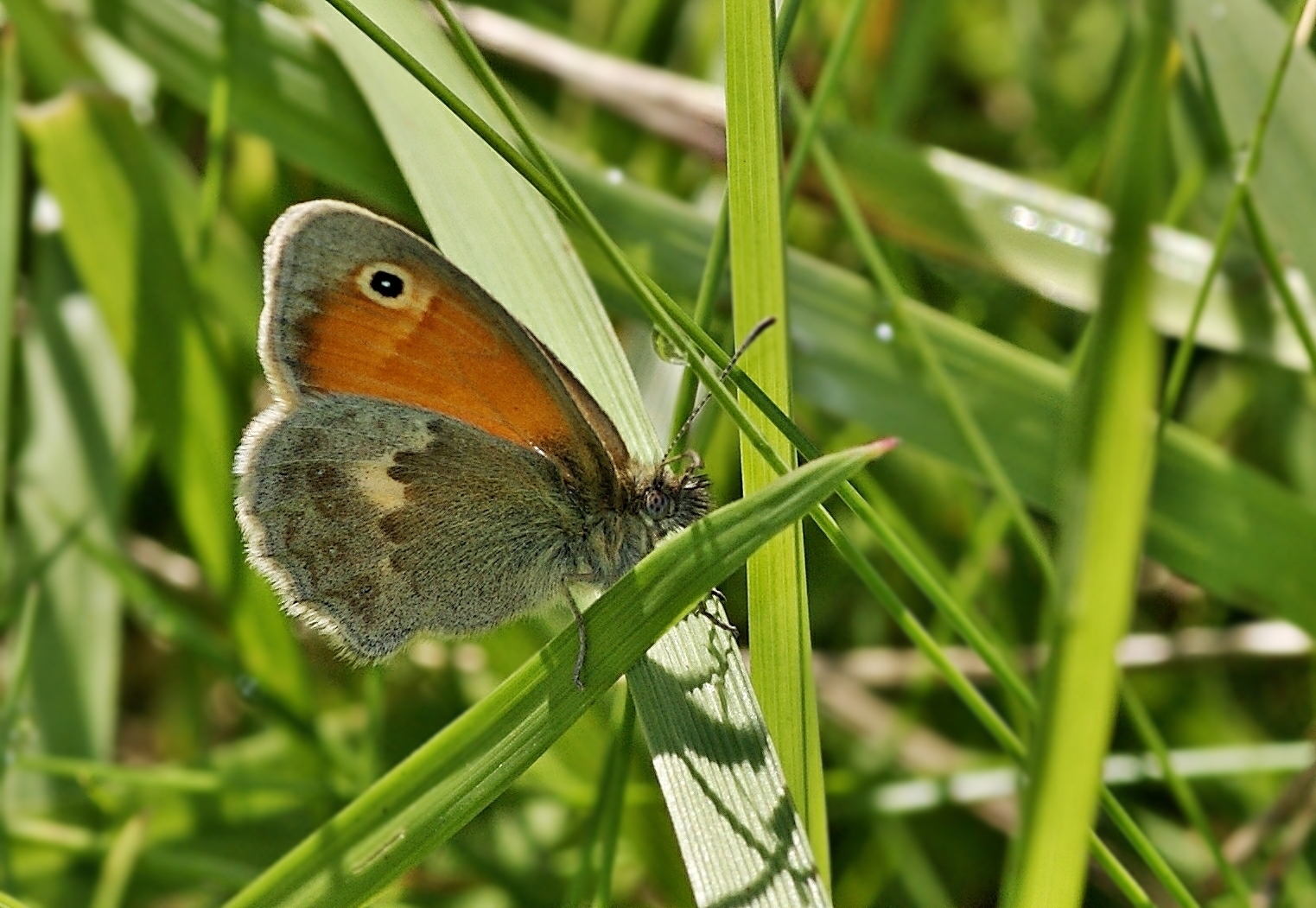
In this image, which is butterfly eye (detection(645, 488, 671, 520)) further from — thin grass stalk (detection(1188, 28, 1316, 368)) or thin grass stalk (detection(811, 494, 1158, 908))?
→ thin grass stalk (detection(1188, 28, 1316, 368))

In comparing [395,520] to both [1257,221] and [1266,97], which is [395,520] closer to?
[1257,221]

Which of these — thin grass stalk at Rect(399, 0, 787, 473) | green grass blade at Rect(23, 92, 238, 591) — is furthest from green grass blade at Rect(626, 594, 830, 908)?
green grass blade at Rect(23, 92, 238, 591)

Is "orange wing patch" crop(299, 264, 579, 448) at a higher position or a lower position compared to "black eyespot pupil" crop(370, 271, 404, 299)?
lower

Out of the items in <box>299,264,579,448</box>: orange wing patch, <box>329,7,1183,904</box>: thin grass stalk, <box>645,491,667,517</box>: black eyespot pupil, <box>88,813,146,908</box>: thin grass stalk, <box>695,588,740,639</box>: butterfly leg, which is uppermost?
<box>329,7,1183,904</box>: thin grass stalk

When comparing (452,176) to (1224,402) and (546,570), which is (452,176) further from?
(1224,402)

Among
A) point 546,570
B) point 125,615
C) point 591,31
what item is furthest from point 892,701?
point 591,31

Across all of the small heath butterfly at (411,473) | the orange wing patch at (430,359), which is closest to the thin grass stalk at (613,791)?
the small heath butterfly at (411,473)

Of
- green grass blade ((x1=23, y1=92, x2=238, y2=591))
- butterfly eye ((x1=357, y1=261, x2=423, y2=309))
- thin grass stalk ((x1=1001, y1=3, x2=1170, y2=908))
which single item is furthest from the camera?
green grass blade ((x1=23, y1=92, x2=238, y2=591))

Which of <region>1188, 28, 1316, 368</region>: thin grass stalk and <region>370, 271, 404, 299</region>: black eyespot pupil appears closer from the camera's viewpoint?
<region>370, 271, 404, 299</region>: black eyespot pupil
